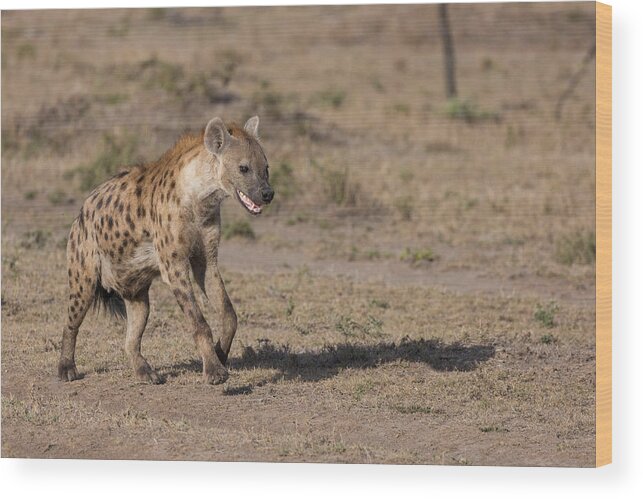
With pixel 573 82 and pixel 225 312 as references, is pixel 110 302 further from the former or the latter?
pixel 573 82

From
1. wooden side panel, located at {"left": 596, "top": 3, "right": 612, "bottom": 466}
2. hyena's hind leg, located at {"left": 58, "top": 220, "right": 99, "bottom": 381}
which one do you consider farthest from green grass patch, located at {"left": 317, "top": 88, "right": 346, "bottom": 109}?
wooden side panel, located at {"left": 596, "top": 3, "right": 612, "bottom": 466}

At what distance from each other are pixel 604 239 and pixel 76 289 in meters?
2.87

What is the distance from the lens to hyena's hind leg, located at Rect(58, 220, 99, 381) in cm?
701

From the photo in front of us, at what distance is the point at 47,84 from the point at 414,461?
31.5ft

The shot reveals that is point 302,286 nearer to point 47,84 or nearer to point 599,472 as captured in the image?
point 599,472

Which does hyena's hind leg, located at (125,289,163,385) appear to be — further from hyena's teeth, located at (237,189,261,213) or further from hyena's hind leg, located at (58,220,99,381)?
hyena's teeth, located at (237,189,261,213)

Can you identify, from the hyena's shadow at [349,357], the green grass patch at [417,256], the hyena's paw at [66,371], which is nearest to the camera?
the hyena's paw at [66,371]

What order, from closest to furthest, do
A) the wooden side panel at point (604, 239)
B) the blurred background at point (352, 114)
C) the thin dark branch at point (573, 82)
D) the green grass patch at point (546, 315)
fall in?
the wooden side panel at point (604, 239), the green grass patch at point (546, 315), the blurred background at point (352, 114), the thin dark branch at point (573, 82)

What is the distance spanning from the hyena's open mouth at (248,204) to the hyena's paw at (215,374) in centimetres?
82

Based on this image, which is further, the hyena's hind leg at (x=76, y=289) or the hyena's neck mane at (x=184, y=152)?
the hyena's hind leg at (x=76, y=289)

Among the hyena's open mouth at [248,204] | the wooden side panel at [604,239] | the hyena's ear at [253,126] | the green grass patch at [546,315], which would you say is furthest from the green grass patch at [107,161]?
the wooden side panel at [604,239]

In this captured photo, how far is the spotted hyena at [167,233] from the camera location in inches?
257

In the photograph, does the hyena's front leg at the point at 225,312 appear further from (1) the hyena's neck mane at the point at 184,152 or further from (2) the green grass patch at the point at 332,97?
(2) the green grass patch at the point at 332,97

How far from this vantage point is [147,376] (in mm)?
7125
